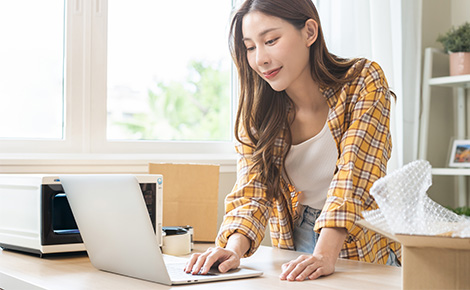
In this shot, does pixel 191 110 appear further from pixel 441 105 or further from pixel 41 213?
pixel 441 105

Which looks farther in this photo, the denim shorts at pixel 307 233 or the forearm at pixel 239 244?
the denim shorts at pixel 307 233

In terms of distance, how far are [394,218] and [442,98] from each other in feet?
8.03

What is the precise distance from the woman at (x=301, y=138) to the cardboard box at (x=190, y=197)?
25 cm

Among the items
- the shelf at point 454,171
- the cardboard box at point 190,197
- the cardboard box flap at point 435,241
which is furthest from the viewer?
the shelf at point 454,171

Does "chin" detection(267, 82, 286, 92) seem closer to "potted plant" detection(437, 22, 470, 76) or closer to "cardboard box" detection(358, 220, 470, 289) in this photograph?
"cardboard box" detection(358, 220, 470, 289)

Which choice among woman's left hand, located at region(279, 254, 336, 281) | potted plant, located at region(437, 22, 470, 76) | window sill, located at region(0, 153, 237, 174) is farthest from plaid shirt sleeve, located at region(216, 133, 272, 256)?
potted plant, located at region(437, 22, 470, 76)

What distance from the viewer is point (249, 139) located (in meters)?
1.50

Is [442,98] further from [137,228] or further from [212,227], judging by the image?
[137,228]

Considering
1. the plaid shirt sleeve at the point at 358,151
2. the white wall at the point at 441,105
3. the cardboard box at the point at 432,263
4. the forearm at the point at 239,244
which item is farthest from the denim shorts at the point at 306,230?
the white wall at the point at 441,105

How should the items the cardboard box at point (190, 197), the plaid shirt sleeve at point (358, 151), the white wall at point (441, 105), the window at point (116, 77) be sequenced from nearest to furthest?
the plaid shirt sleeve at point (358, 151) < the cardboard box at point (190, 197) < the window at point (116, 77) < the white wall at point (441, 105)

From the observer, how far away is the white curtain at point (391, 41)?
Answer: 2424 mm

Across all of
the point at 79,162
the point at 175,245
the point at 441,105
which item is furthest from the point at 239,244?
the point at 441,105

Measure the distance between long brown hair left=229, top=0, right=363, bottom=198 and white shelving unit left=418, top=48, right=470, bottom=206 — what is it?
1308mm

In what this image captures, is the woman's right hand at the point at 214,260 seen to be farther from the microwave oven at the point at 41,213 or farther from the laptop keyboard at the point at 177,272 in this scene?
the microwave oven at the point at 41,213
